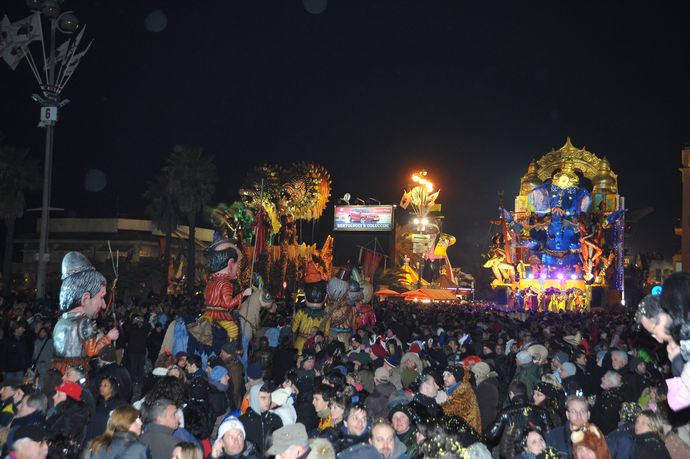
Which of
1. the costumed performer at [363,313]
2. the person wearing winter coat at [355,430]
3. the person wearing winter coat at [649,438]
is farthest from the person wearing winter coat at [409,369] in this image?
the costumed performer at [363,313]

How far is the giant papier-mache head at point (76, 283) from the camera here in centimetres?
954

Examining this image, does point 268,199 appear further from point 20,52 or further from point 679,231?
point 679,231

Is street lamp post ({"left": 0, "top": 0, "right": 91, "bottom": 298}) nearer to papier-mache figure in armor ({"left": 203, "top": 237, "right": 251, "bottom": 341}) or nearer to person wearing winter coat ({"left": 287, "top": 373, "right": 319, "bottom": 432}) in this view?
papier-mache figure in armor ({"left": 203, "top": 237, "right": 251, "bottom": 341})

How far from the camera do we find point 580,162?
53656mm

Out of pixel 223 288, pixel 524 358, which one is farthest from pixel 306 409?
pixel 223 288

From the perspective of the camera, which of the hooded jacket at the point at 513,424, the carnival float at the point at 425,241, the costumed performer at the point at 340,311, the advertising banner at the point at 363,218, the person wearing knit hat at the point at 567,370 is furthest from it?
the advertising banner at the point at 363,218

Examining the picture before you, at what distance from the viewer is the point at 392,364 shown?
31.5 feet

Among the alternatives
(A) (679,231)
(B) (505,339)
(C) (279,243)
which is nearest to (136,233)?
(C) (279,243)

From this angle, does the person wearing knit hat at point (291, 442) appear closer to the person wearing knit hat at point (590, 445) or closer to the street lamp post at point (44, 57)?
the person wearing knit hat at point (590, 445)

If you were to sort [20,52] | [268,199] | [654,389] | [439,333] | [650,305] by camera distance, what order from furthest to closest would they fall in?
[268,199]
[20,52]
[439,333]
[654,389]
[650,305]

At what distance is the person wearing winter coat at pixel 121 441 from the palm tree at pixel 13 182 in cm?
2981

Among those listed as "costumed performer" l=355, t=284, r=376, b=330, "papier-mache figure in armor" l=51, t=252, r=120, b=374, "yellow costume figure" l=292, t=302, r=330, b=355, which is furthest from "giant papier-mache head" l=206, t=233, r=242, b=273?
"costumed performer" l=355, t=284, r=376, b=330

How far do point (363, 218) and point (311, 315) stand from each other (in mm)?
57172

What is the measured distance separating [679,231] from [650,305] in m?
63.9
